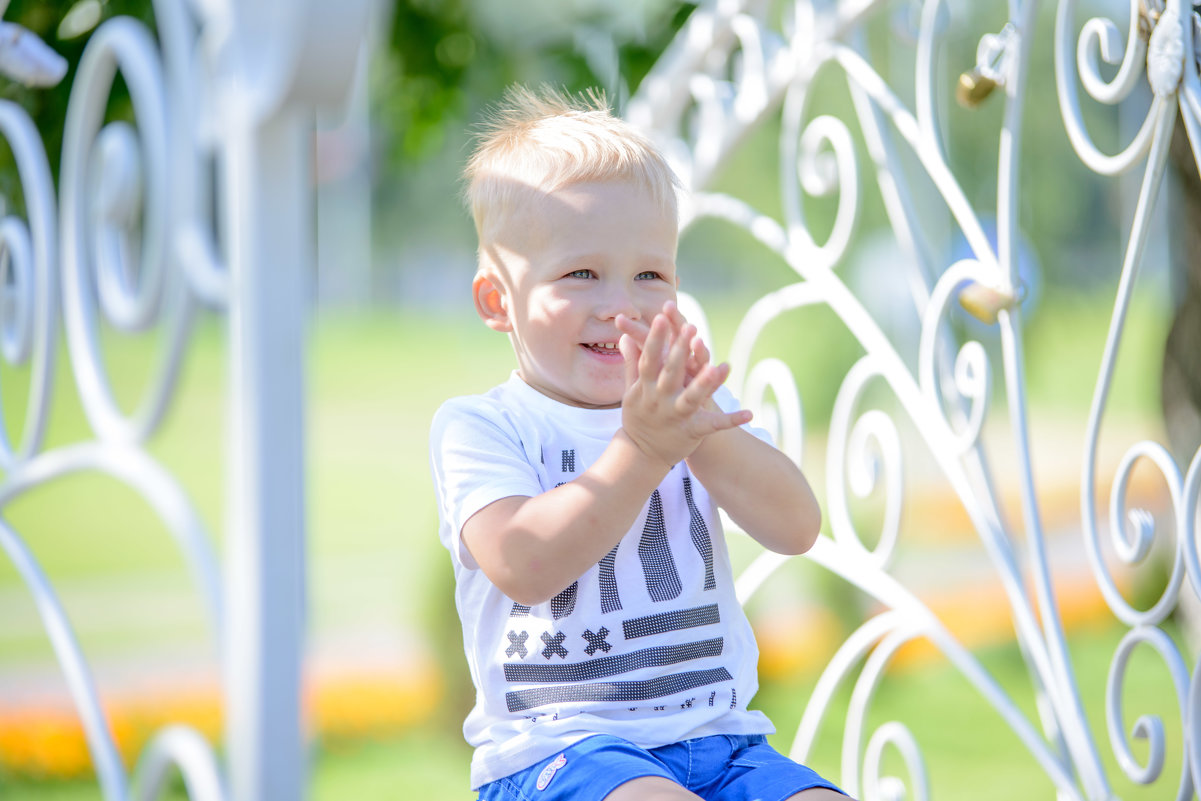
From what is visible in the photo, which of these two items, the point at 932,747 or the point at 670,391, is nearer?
the point at 670,391

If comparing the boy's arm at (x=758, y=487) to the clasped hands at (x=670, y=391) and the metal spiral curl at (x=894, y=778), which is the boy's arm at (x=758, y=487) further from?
the metal spiral curl at (x=894, y=778)

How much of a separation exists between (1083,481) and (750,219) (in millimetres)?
819

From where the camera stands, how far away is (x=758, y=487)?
126 centimetres

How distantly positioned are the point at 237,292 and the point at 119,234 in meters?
0.32

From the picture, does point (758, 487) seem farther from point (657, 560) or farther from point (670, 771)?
point (670, 771)

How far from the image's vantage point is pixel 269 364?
79cm

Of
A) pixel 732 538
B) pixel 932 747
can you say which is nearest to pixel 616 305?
pixel 732 538

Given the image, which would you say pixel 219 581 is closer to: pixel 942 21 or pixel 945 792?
pixel 942 21

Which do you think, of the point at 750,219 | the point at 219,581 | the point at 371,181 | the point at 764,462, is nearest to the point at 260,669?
the point at 219,581

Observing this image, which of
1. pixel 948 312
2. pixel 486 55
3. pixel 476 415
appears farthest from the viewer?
pixel 486 55

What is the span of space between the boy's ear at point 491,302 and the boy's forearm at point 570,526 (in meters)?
0.32

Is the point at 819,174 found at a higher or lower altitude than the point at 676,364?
higher

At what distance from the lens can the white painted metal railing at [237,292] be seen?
2.52ft

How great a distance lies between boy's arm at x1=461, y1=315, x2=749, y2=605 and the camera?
3.44ft
